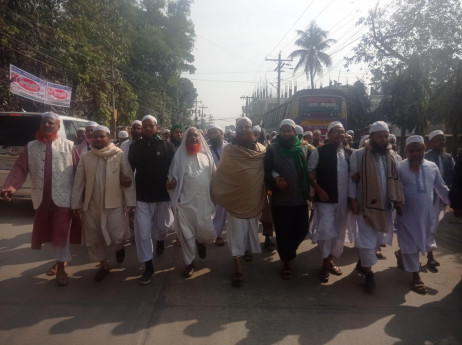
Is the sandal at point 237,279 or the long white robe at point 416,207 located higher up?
the long white robe at point 416,207

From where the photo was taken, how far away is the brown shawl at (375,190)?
4.07 m

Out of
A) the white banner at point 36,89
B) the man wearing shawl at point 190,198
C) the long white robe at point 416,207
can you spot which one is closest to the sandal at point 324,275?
the long white robe at point 416,207

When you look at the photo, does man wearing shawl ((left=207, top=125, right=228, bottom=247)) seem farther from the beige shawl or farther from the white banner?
the white banner

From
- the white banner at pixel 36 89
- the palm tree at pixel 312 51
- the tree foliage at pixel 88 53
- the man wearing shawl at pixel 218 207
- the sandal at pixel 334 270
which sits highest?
the palm tree at pixel 312 51

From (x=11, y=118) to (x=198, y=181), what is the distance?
14.0 feet

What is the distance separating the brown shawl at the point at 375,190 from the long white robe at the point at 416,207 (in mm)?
227

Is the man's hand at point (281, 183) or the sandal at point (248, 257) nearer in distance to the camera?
the man's hand at point (281, 183)

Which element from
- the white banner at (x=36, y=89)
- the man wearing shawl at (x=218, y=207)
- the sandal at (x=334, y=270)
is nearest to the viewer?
the sandal at (x=334, y=270)

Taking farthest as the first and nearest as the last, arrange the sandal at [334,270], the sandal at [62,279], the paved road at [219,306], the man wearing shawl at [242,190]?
the sandal at [334,270], the man wearing shawl at [242,190], the sandal at [62,279], the paved road at [219,306]

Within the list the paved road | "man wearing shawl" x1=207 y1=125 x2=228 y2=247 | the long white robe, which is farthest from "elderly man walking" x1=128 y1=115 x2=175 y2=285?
the long white robe

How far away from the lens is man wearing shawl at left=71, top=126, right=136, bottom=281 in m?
4.24

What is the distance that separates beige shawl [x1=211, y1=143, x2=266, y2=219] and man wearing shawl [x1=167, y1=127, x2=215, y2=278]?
21 cm

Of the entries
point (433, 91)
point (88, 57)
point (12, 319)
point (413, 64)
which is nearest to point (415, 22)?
point (413, 64)

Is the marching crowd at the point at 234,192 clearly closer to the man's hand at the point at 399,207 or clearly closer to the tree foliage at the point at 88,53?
the man's hand at the point at 399,207
